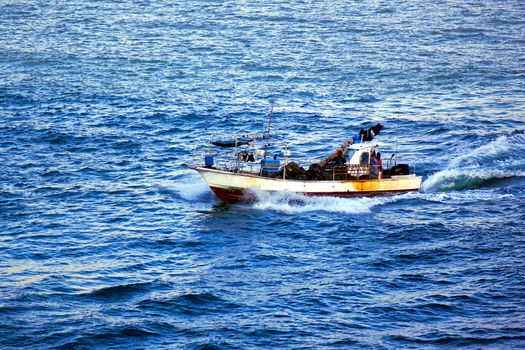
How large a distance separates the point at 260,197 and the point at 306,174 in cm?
284

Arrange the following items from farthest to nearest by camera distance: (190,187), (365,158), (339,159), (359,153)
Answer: (190,187), (365,158), (359,153), (339,159)

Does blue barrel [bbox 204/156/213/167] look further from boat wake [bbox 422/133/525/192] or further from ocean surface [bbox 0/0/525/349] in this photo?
boat wake [bbox 422/133/525/192]

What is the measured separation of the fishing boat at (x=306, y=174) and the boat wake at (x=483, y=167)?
2688 mm

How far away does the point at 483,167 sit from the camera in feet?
188

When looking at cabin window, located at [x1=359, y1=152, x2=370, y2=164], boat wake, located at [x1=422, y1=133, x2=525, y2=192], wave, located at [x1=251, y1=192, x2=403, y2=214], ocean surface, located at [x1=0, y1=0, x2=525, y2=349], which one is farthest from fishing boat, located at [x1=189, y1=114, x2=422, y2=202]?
boat wake, located at [x1=422, y1=133, x2=525, y2=192]

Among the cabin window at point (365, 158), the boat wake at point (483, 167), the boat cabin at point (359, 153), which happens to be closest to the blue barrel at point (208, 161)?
the boat cabin at point (359, 153)

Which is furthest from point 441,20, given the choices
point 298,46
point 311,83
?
point 311,83

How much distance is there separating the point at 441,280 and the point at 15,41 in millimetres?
62922

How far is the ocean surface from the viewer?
38.1m

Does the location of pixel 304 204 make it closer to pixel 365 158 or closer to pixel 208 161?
pixel 365 158

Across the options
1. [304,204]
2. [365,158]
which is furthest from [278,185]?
[365,158]

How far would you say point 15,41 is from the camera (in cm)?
9294

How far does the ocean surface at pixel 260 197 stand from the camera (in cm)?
3812

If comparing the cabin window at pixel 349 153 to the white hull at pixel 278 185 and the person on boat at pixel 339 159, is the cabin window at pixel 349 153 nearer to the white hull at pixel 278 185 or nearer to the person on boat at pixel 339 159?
the person on boat at pixel 339 159
